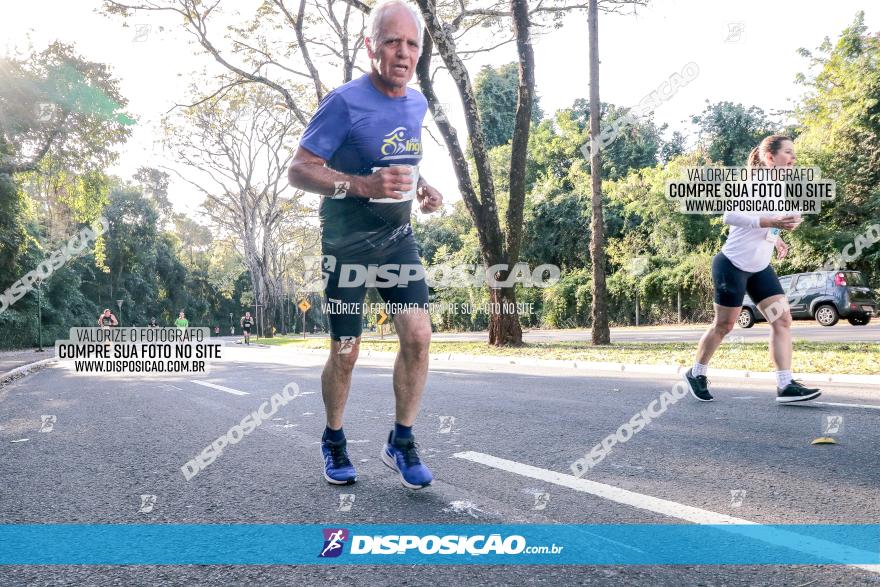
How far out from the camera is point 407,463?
9.73ft

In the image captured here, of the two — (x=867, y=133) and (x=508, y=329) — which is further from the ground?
(x=867, y=133)

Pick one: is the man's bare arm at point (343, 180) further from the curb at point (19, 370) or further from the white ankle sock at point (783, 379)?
the curb at point (19, 370)

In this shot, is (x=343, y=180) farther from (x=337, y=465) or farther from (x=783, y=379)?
(x=783, y=379)

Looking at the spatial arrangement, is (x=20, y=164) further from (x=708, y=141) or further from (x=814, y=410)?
(x=708, y=141)

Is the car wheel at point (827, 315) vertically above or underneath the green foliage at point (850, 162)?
underneath

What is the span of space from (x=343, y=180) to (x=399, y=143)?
1.26 feet

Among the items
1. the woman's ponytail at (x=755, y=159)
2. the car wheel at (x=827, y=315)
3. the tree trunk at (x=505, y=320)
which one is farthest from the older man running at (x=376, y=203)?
the car wheel at (x=827, y=315)

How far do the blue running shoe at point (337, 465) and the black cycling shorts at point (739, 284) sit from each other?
3.74 m

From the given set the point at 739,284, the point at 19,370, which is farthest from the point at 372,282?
the point at 19,370

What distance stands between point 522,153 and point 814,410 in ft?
35.2

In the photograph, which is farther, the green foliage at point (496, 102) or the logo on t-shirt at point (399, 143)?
the green foliage at point (496, 102)

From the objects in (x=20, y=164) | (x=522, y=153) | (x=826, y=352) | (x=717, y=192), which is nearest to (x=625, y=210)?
(x=717, y=192)

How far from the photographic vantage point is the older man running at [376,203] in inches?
114

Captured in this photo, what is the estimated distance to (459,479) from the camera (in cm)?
309
